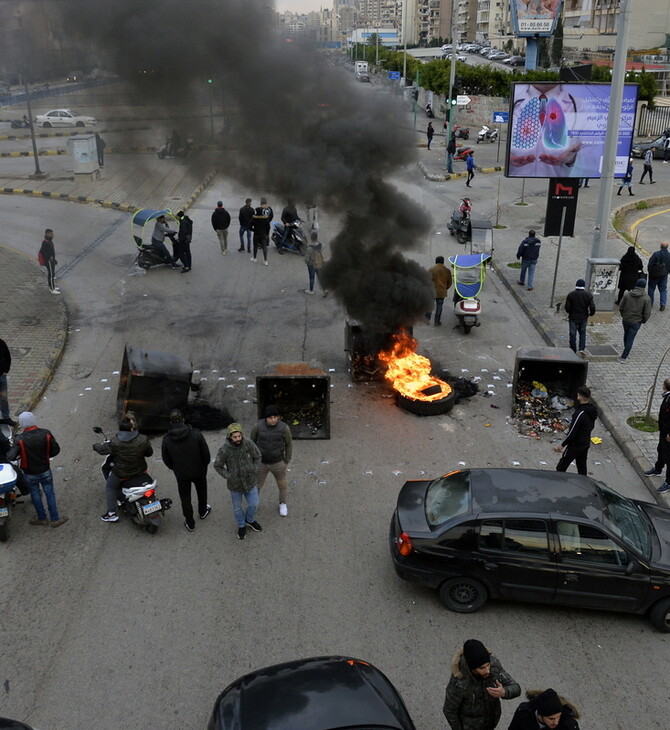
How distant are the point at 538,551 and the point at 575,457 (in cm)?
232

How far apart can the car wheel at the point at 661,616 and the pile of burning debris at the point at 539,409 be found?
3.42 meters

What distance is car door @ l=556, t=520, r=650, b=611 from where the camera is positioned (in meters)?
5.68

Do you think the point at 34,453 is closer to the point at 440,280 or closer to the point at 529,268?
the point at 440,280

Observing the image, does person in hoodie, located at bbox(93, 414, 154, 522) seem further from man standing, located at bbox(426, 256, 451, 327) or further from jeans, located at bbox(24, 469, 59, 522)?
man standing, located at bbox(426, 256, 451, 327)

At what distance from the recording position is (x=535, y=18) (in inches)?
1683

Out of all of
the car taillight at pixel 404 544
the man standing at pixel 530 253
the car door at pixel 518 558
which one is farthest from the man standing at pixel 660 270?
the car taillight at pixel 404 544

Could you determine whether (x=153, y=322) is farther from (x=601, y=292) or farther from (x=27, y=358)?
(x=601, y=292)

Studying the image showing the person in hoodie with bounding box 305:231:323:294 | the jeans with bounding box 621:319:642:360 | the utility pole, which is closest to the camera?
the jeans with bounding box 621:319:642:360

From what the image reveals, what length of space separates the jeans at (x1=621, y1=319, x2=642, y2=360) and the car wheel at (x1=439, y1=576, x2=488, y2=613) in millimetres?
6427

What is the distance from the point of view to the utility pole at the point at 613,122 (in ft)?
37.1

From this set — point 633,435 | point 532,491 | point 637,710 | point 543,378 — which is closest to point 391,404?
point 543,378

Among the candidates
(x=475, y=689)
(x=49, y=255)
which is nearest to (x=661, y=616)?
(x=475, y=689)

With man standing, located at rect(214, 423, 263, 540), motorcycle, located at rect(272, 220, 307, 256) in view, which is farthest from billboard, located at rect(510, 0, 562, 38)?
man standing, located at rect(214, 423, 263, 540)

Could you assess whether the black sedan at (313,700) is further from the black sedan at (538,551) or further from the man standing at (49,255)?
the man standing at (49,255)
